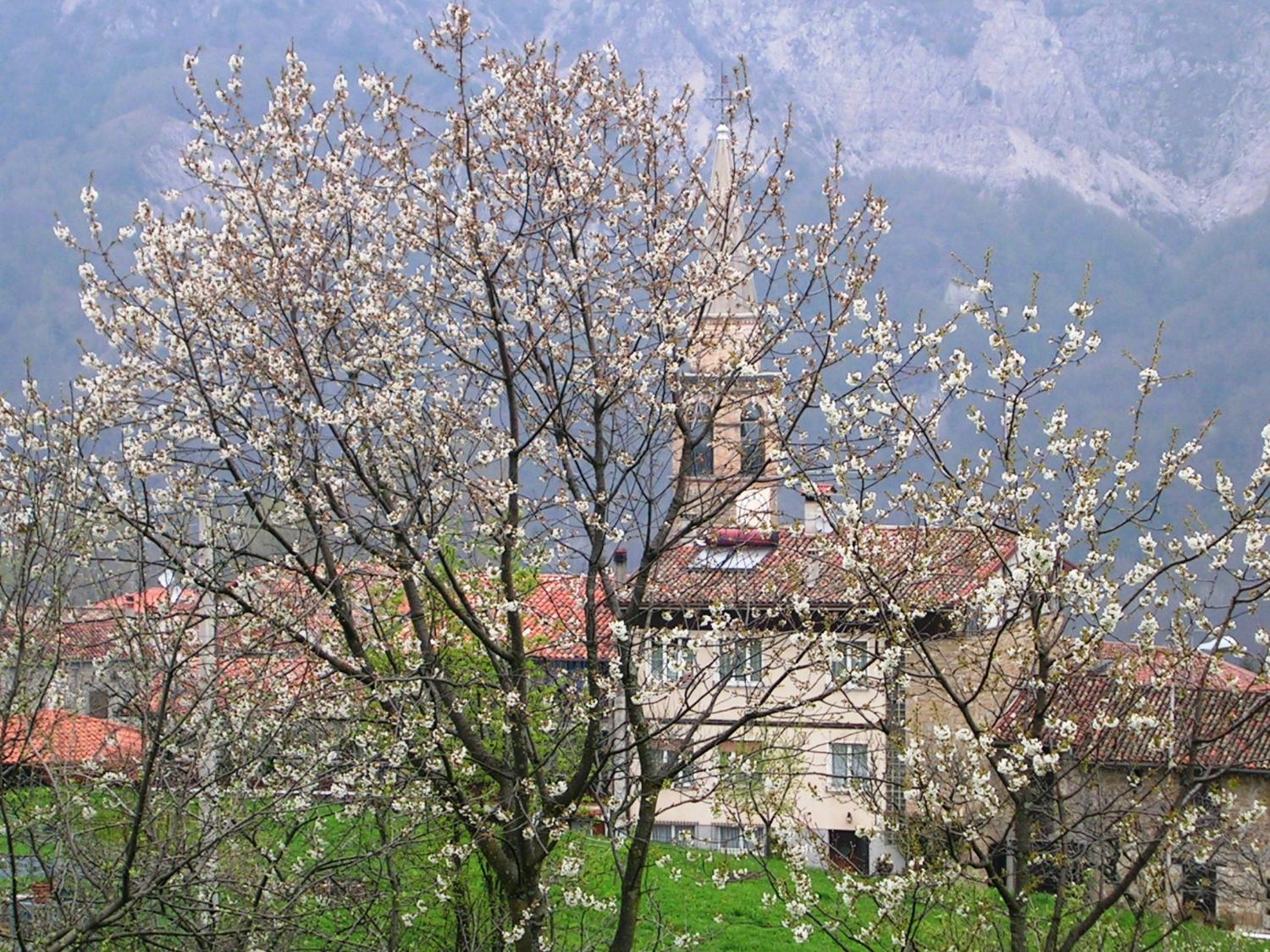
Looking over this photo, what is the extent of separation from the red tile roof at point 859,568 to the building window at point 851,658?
263mm

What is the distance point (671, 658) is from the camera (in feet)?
26.7

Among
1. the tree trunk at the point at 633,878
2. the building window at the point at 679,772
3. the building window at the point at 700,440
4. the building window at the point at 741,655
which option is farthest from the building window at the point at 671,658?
the building window at the point at 700,440

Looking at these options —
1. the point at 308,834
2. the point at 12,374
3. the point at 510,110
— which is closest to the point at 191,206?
the point at 510,110

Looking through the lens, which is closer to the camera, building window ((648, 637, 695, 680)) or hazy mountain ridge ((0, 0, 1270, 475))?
building window ((648, 637, 695, 680))

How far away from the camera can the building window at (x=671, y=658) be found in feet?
26.3

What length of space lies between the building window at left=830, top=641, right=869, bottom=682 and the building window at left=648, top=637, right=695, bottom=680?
2.91 ft

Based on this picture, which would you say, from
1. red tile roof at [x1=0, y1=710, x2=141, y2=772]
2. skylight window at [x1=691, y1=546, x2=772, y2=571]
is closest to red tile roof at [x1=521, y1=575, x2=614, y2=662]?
skylight window at [x1=691, y1=546, x2=772, y2=571]

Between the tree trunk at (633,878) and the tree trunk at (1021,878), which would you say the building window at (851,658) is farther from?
the tree trunk at (633,878)

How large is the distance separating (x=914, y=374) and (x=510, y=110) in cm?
343

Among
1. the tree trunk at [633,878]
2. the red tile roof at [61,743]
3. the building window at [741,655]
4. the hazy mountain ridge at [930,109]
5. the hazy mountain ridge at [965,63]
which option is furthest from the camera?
the hazy mountain ridge at [965,63]

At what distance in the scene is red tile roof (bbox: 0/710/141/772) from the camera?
6.06 metres

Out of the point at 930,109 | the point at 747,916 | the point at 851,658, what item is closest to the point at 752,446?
the point at 851,658

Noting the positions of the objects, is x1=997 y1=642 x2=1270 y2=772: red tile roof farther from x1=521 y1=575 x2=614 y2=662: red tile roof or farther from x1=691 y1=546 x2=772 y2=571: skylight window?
x1=521 y1=575 x2=614 y2=662: red tile roof

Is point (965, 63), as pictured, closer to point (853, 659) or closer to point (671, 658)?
point (853, 659)
